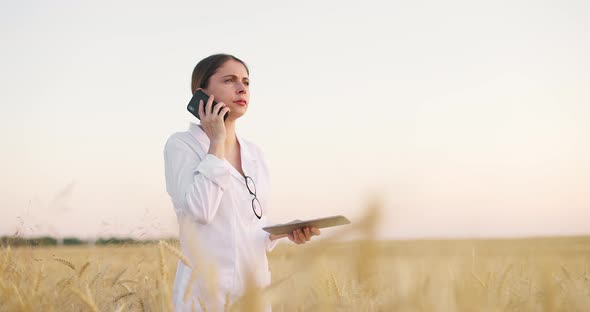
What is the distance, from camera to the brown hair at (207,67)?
10.4ft

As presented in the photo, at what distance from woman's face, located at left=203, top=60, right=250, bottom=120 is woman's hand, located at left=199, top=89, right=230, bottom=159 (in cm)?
8

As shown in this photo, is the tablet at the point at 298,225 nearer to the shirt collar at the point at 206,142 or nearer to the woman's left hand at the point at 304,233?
the woman's left hand at the point at 304,233

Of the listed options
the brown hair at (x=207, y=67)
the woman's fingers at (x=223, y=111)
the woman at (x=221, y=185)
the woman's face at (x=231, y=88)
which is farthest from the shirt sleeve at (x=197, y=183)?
the brown hair at (x=207, y=67)

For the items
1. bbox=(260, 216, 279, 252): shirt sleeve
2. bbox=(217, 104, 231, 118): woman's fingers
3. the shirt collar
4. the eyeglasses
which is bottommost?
bbox=(260, 216, 279, 252): shirt sleeve

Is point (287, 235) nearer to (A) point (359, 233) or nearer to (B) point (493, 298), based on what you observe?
(B) point (493, 298)

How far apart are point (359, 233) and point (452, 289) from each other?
0.37 m

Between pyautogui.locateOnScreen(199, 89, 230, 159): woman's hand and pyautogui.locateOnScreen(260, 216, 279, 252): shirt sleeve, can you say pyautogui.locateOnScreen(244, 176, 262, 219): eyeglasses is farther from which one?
pyautogui.locateOnScreen(199, 89, 230, 159): woman's hand

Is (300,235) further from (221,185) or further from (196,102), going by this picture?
(196,102)

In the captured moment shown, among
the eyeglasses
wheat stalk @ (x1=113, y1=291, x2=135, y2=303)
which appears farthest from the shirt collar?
wheat stalk @ (x1=113, y1=291, x2=135, y2=303)

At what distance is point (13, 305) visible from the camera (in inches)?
62.4

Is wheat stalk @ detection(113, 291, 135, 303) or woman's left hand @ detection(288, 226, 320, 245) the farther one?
woman's left hand @ detection(288, 226, 320, 245)

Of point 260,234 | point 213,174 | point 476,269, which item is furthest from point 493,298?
point 260,234

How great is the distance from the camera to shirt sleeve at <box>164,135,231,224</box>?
8.76 ft

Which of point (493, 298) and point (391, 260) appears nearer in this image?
point (391, 260)
